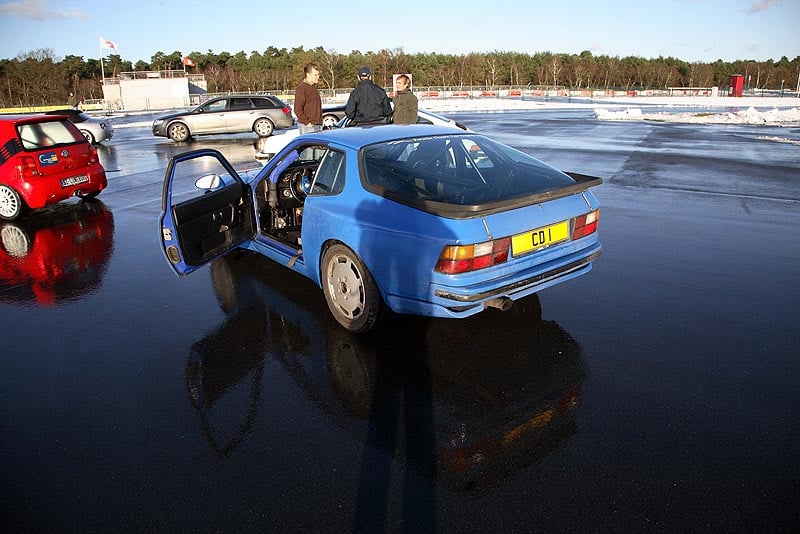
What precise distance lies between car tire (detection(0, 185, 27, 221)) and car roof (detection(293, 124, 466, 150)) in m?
5.73

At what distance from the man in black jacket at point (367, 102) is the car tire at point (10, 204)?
519cm

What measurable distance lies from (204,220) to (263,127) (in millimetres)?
15764

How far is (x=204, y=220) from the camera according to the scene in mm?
5094

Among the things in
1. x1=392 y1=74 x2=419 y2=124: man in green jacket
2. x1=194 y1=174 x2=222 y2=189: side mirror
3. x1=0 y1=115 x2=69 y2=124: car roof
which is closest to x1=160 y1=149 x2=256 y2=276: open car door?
x1=194 y1=174 x2=222 y2=189: side mirror

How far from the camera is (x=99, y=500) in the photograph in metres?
2.67

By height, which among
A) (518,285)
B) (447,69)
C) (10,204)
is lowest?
(10,204)

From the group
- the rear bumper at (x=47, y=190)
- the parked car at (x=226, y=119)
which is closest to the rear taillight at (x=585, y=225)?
the rear bumper at (x=47, y=190)

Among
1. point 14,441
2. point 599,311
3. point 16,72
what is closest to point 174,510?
point 14,441

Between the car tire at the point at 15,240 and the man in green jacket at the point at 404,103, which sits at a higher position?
the man in green jacket at the point at 404,103

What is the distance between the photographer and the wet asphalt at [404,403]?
2.57m

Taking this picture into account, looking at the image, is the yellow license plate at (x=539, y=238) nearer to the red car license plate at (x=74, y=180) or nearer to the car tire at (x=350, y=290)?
the car tire at (x=350, y=290)

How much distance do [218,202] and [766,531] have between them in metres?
4.62

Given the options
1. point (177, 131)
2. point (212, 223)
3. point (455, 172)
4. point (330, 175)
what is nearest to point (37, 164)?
point (212, 223)

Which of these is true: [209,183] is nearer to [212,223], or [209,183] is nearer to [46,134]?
[212,223]
